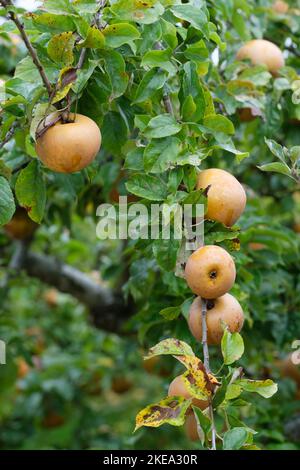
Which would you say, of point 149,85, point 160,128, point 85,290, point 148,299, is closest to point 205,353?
point 160,128

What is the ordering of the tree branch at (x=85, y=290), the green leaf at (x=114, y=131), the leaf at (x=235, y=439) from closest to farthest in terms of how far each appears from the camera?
1. the leaf at (x=235, y=439)
2. the green leaf at (x=114, y=131)
3. the tree branch at (x=85, y=290)

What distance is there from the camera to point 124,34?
1.31 meters

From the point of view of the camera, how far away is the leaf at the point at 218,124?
1389 millimetres

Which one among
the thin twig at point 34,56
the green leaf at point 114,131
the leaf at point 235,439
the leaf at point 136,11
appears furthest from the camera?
the green leaf at point 114,131

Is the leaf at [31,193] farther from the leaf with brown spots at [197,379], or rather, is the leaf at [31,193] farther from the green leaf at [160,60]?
the leaf with brown spots at [197,379]

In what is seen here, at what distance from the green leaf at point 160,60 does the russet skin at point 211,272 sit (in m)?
0.36

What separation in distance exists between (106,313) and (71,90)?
1.81 meters

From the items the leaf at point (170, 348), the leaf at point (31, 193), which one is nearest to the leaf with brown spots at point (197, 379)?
the leaf at point (170, 348)

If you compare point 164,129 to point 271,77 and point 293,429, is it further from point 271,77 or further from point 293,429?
point 293,429

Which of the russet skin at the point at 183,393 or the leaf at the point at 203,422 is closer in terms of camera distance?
the leaf at the point at 203,422

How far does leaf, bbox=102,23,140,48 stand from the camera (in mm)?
1300

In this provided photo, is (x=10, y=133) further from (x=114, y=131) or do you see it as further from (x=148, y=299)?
(x=148, y=299)

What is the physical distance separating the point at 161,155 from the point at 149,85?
0.16 meters
